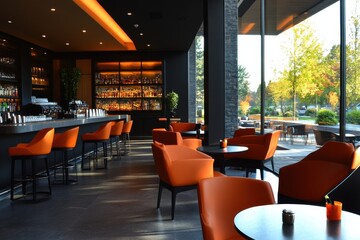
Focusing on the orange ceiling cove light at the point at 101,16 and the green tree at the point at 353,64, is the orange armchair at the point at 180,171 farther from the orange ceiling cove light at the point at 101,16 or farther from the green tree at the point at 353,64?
the orange ceiling cove light at the point at 101,16

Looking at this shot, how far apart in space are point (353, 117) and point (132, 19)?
680cm

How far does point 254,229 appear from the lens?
1.82 meters

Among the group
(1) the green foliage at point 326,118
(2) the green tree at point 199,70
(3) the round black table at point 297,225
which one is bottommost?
(3) the round black table at point 297,225

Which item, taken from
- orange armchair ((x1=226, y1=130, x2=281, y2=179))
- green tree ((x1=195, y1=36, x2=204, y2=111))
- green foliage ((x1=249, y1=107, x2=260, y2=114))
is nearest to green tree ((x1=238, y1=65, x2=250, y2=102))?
green foliage ((x1=249, y1=107, x2=260, y2=114))

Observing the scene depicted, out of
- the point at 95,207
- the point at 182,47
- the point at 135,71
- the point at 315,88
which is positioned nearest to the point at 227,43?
the point at 315,88

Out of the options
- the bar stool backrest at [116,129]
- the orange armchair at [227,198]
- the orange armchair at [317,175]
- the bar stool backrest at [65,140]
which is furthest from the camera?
the bar stool backrest at [116,129]

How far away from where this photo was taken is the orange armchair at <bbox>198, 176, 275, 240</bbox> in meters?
2.50

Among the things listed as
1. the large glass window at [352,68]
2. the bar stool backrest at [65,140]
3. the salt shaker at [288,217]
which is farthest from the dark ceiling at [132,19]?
the salt shaker at [288,217]

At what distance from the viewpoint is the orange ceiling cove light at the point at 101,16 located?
8.33m

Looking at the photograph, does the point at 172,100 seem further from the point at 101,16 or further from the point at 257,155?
the point at 257,155

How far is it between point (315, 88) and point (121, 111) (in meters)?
10.7

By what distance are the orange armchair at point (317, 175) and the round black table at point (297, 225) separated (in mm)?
1495

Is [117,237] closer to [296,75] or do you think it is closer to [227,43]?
[296,75]

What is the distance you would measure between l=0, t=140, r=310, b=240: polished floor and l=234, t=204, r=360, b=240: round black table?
1906mm
